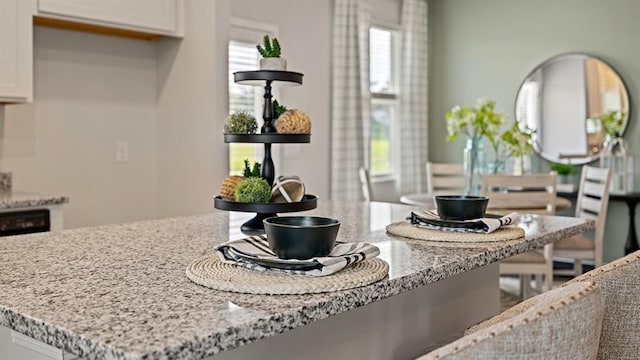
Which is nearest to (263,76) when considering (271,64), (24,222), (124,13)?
(271,64)

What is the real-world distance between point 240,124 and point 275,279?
0.75m

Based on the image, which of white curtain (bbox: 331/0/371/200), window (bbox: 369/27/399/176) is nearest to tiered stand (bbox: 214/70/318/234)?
white curtain (bbox: 331/0/371/200)

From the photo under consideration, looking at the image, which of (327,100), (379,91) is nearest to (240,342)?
(327,100)

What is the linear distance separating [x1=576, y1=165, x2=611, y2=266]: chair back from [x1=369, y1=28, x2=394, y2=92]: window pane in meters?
2.03

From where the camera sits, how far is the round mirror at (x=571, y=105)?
5383 mm

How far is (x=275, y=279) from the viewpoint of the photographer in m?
1.13

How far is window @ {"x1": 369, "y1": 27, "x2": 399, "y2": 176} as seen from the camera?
5.89 m

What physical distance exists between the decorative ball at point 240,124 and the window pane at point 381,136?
4.10 m

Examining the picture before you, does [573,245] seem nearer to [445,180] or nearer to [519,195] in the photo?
[519,195]

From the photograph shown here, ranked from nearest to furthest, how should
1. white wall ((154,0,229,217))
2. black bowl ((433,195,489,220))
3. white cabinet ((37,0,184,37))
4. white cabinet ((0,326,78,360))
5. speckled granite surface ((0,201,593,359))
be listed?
speckled granite surface ((0,201,593,359)) → white cabinet ((0,326,78,360)) → black bowl ((433,195,489,220)) → white cabinet ((37,0,184,37)) → white wall ((154,0,229,217))

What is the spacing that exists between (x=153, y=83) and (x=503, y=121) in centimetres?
227

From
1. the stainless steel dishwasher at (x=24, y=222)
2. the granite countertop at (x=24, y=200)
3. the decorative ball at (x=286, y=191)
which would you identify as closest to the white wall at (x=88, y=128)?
the granite countertop at (x=24, y=200)

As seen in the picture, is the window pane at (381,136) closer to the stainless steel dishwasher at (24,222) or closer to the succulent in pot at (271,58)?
the stainless steel dishwasher at (24,222)

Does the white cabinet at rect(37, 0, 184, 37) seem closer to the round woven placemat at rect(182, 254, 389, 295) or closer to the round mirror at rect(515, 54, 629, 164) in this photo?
the round woven placemat at rect(182, 254, 389, 295)
